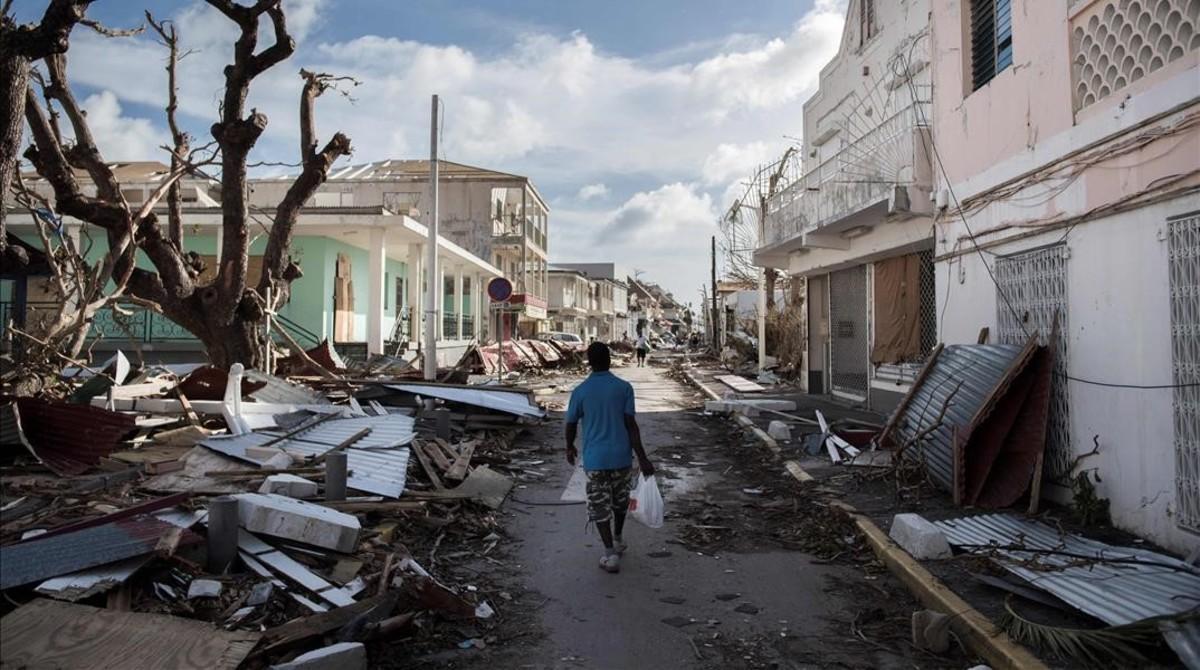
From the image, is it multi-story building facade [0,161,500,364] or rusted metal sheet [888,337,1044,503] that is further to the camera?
multi-story building facade [0,161,500,364]

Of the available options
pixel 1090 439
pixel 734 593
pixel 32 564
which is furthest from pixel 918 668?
pixel 32 564

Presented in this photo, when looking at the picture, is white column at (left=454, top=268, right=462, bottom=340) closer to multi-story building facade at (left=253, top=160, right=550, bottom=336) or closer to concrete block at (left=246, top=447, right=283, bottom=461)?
multi-story building facade at (left=253, top=160, right=550, bottom=336)

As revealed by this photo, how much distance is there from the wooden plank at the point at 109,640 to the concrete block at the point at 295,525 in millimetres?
1194

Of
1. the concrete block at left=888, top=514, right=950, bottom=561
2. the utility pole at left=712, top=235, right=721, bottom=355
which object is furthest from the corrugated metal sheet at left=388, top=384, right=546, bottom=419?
the utility pole at left=712, top=235, right=721, bottom=355

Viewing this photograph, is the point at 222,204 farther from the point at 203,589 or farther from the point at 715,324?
the point at 715,324

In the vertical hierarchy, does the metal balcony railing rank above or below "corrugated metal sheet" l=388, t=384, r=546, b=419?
above

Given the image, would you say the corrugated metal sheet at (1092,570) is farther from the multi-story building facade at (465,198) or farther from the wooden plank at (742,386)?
the multi-story building facade at (465,198)

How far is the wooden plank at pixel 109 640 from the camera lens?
10.5 ft

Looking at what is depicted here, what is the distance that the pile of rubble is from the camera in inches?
138

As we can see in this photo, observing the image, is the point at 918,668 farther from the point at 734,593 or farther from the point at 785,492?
the point at 785,492

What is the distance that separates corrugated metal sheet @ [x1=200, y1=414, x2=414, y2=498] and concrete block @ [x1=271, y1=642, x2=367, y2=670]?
309 centimetres

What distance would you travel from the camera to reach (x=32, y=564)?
149 inches

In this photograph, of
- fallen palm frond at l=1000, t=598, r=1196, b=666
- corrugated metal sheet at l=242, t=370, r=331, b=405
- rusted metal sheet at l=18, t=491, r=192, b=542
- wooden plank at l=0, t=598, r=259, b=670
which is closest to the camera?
wooden plank at l=0, t=598, r=259, b=670

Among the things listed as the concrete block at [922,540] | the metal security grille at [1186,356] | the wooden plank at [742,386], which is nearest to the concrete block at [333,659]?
the concrete block at [922,540]
